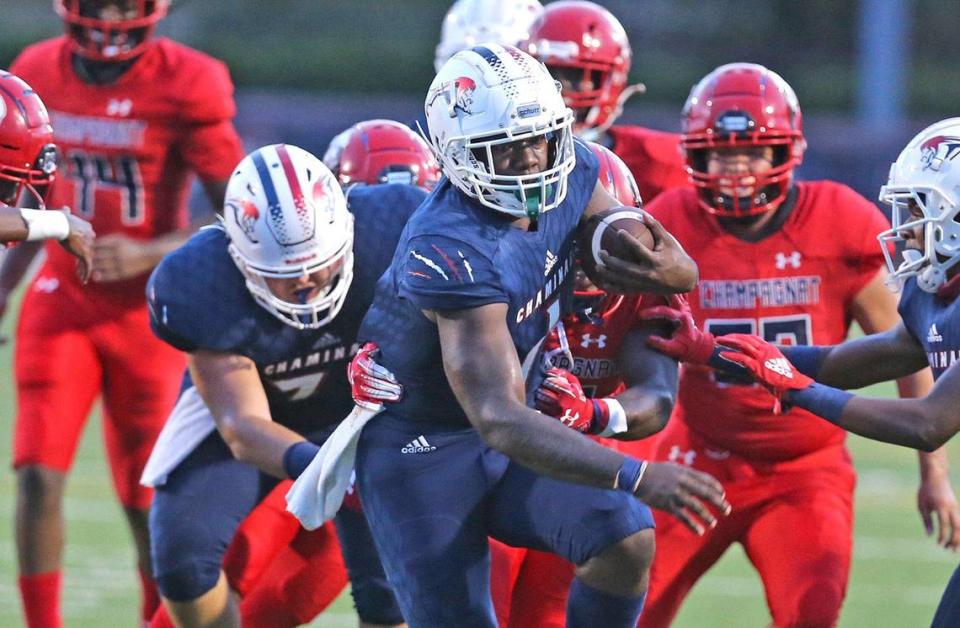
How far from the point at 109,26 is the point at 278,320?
5.17ft

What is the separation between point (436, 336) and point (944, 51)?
16.7 meters

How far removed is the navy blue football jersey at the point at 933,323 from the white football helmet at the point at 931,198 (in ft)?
0.17

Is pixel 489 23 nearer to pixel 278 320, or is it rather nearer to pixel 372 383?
pixel 278 320

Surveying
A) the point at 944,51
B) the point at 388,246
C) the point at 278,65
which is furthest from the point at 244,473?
the point at 944,51

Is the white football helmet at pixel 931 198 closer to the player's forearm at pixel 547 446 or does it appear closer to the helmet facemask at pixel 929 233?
the helmet facemask at pixel 929 233

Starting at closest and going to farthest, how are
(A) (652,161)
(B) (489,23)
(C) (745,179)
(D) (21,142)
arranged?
(D) (21,142)
(C) (745,179)
(A) (652,161)
(B) (489,23)

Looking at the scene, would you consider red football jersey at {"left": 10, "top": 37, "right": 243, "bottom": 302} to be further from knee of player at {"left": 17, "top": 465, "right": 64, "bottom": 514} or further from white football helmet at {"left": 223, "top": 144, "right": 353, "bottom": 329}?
white football helmet at {"left": 223, "top": 144, "right": 353, "bottom": 329}

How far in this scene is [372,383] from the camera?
12.4ft

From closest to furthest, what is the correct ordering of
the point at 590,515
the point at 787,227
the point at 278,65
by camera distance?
the point at 590,515 < the point at 787,227 < the point at 278,65

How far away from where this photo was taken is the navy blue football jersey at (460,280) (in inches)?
138

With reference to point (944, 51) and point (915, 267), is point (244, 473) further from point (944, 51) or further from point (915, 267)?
point (944, 51)

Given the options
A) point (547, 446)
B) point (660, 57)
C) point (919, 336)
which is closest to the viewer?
point (547, 446)

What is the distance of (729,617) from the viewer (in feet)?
19.2

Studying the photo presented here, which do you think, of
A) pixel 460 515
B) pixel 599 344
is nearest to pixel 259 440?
pixel 460 515
